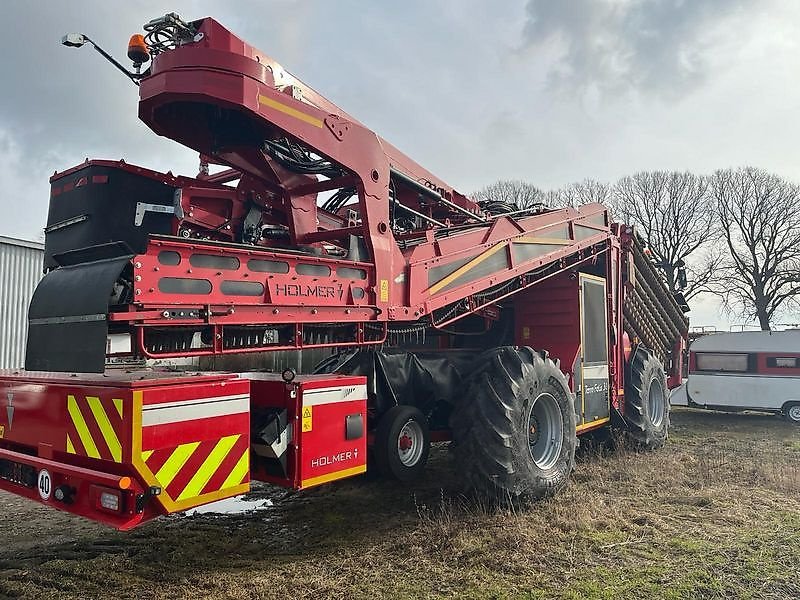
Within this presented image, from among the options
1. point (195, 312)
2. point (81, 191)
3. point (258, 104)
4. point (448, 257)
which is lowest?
point (195, 312)

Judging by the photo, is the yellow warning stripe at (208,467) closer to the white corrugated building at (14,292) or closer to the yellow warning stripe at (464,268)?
the yellow warning stripe at (464,268)

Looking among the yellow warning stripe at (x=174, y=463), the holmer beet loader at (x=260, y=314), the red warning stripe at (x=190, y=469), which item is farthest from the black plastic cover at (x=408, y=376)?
the yellow warning stripe at (x=174, y=463)

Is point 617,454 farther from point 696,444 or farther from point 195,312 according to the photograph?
point 195,312

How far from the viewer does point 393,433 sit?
17.4 feet

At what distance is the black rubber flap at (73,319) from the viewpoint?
134 inches

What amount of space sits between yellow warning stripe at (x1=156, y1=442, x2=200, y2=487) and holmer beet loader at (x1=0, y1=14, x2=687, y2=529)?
0.01 m

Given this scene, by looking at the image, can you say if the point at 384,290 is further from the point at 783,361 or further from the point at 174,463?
the point at 783,361

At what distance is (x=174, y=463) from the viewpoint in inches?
134

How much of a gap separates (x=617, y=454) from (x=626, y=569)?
4.17 meters

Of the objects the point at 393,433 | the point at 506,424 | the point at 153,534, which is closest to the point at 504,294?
the point at 506,424

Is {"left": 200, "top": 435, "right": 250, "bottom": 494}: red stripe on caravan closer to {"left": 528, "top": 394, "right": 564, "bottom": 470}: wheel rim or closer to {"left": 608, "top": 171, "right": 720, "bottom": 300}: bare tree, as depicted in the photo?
{"left": 528, "top": 394, "right": 564, "bottom": 470}: wheel rim

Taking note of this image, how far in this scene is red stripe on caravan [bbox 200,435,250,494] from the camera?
11.8 feet

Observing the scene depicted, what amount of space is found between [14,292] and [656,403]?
40.1 ft

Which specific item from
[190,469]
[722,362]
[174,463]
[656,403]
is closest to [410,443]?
[190,469]
